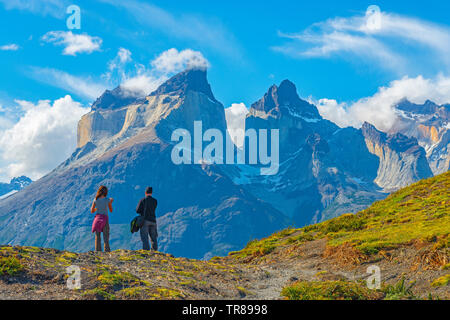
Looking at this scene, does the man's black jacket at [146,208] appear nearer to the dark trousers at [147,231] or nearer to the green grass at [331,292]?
the dark trousers at [147,231]

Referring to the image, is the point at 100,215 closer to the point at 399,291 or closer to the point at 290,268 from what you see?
the point at 290,268

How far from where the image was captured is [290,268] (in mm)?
21391

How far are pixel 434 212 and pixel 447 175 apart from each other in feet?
32.9

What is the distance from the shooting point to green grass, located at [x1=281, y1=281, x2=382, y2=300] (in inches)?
564

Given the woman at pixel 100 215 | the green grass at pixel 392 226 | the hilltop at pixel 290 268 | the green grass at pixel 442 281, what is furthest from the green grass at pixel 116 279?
the green grass at pixel 392 226

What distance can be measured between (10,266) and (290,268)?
12.1 metres

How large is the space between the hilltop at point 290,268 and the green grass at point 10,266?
0.03 meters

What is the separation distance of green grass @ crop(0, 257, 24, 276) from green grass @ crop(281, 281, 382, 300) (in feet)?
29.0

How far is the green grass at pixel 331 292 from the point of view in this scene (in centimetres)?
1432

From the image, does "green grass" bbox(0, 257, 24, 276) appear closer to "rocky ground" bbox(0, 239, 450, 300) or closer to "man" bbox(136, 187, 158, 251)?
"rocky ground" bbox(0, 239, 450, 300)

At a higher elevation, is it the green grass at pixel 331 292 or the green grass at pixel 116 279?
the green grass at pixel 116 279

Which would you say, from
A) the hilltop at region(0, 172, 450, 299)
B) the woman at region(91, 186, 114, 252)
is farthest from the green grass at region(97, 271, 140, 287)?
the woman at region(91, 186, 114, 252)
